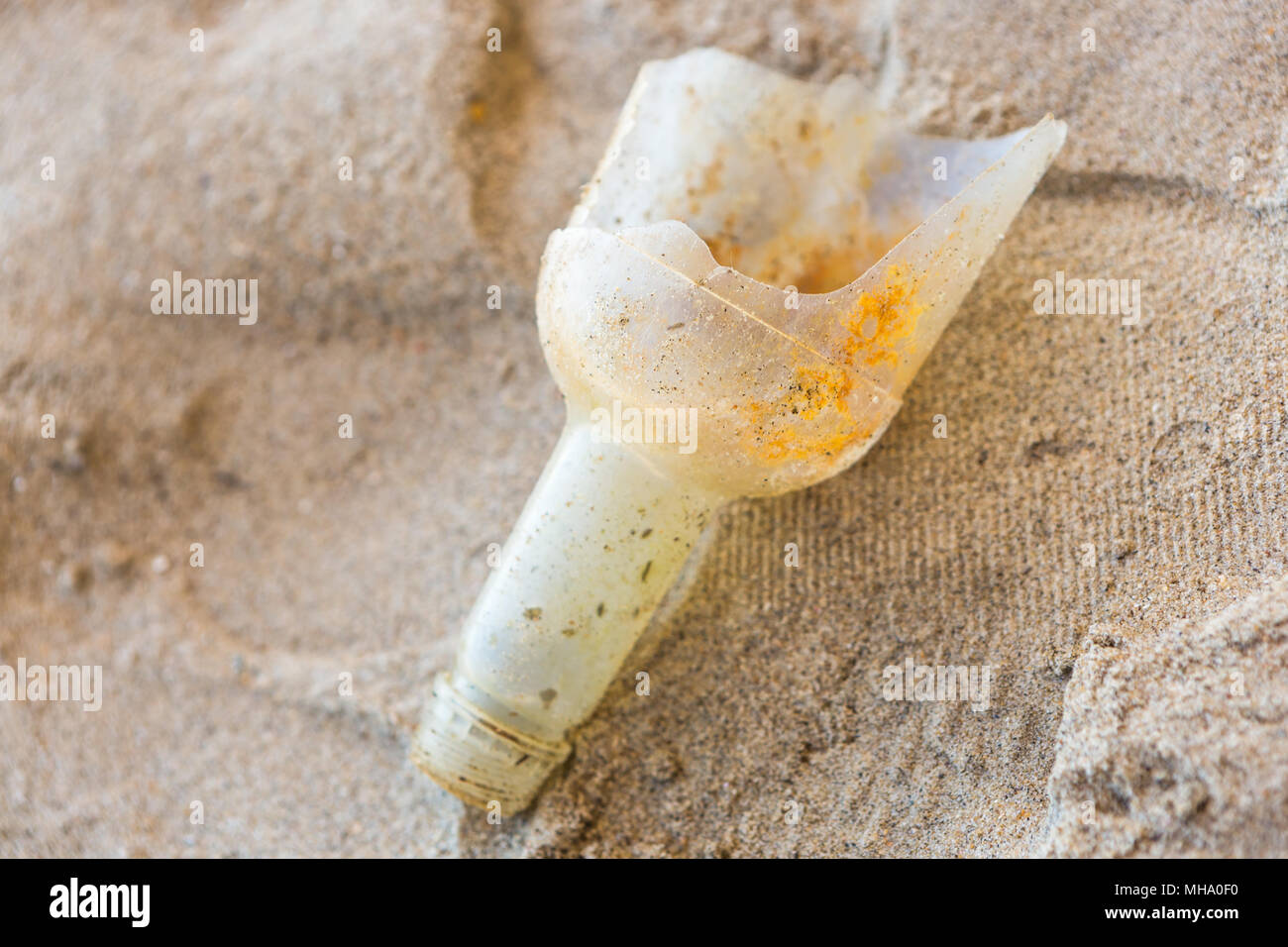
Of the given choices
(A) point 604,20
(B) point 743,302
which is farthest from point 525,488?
Answer: (A) point 604,20

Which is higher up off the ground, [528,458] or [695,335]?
[695,335]

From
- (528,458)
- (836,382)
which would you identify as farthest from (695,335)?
(528,458)

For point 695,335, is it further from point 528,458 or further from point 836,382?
point 528,458

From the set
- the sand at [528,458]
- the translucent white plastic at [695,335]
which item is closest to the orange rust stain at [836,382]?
the translucent white plastic at [695,335]

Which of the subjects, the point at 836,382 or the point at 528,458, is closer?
the point at 836,382

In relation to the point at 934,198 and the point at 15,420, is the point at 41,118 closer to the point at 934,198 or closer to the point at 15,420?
the point at 15,420
